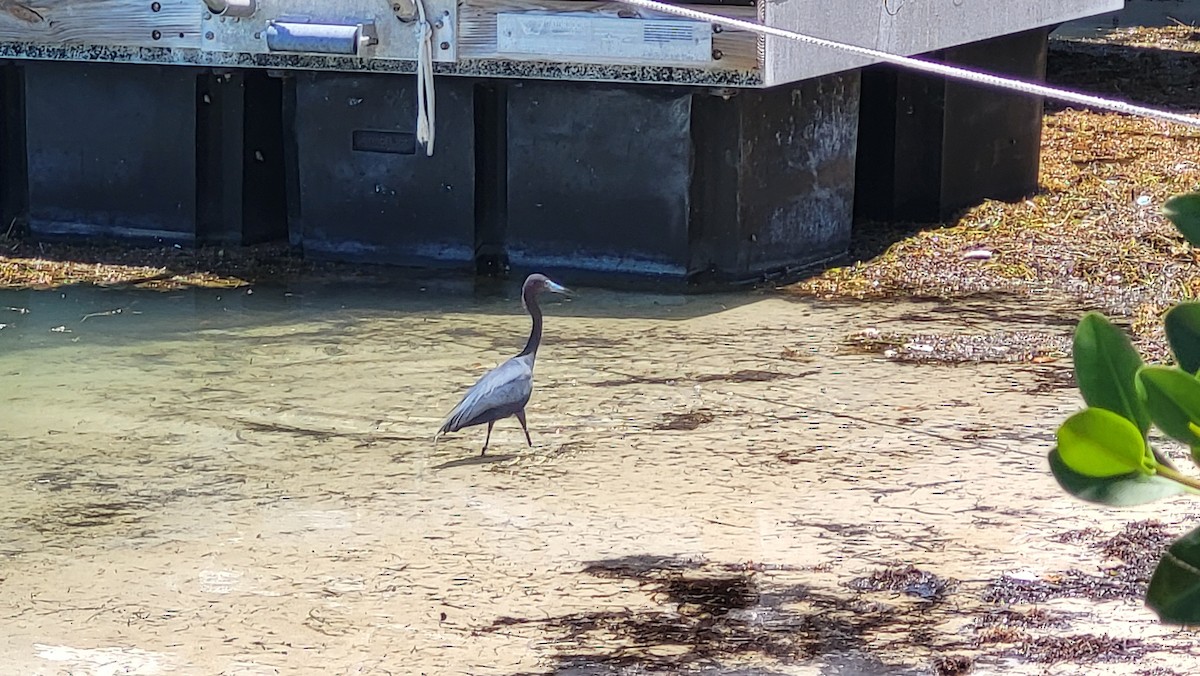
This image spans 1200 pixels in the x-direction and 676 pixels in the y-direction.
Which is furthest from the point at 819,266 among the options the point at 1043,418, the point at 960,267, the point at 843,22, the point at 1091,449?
the point at 1091,449

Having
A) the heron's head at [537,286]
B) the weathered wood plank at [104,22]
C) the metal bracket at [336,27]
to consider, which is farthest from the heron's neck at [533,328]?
the weathered wood plank at [104,22]

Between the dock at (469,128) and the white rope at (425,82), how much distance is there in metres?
0.01

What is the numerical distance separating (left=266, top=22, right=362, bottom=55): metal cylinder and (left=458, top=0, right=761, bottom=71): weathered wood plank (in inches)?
19.3

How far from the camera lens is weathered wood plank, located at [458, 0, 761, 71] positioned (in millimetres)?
7141

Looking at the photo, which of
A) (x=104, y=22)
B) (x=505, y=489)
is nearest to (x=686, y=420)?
(x=505, y=489)

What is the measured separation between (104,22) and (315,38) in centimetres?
122

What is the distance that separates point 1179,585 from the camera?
1.71 metres

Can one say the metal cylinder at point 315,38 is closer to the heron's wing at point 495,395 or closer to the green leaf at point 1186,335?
the heron's wing at point 495,395

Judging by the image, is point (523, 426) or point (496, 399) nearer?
point (496, 399)

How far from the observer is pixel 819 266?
8.30 m

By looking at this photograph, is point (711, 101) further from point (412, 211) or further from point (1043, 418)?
point (1043, 418)

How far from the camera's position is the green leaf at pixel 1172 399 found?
65.1 inches

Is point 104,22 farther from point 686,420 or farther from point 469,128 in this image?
point 686,420

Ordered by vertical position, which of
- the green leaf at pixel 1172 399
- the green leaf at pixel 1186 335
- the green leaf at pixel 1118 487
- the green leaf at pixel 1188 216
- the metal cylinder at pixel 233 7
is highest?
the metal cylinder at pixel 233 7
